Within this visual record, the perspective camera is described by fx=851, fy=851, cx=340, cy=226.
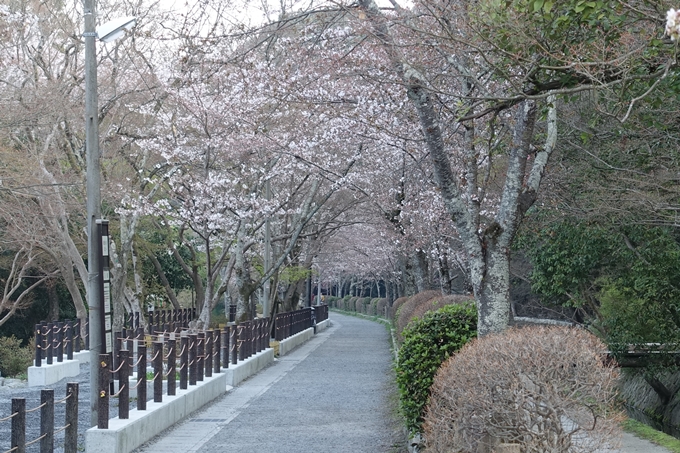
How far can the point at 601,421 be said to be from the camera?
5883 millimetres

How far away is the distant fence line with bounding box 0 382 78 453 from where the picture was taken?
6559 mm

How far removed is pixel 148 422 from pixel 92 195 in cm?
298

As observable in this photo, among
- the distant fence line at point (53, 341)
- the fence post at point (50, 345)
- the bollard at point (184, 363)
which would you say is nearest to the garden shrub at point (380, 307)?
the distant fence line at point (53, 341)

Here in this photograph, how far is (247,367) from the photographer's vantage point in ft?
64.4

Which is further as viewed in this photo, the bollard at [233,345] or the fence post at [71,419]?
the bollard at [233,345]

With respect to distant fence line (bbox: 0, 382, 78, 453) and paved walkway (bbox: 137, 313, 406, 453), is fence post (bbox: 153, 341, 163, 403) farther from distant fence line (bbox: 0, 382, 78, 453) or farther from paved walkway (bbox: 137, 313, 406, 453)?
distant fence line (bbox: 0, 382, 78, 453)

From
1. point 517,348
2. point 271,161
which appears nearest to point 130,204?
point 271,161

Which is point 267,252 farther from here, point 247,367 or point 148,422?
point 148,422

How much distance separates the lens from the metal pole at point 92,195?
34.1 ft

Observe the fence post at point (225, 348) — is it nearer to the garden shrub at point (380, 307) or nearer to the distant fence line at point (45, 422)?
the distant fence line at point (45, 422)

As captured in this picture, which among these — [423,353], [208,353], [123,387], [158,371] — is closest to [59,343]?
[208,353]

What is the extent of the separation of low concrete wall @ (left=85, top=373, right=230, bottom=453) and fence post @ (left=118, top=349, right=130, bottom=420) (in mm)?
96

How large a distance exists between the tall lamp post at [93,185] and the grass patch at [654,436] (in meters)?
6.18

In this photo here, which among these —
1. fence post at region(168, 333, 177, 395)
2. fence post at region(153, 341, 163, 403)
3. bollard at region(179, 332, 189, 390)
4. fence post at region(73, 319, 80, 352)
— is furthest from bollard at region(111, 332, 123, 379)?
fence post at region(73, 319, 80, 352)
